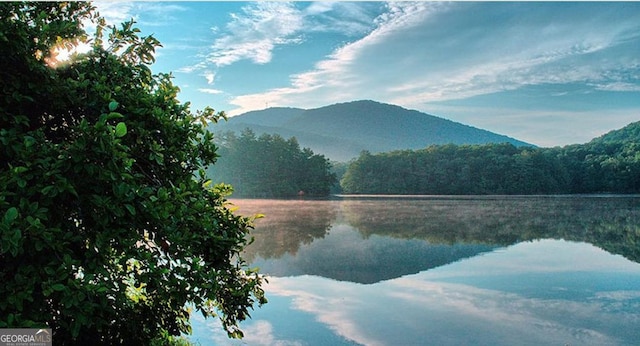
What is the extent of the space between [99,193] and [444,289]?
9.35m

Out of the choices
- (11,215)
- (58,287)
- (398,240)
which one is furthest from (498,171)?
(11,215)

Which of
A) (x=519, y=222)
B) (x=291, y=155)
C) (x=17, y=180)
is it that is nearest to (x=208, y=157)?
(x=17, y=180)

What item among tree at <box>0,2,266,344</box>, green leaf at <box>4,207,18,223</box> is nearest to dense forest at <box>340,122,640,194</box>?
tree at <box>0,2,266,344</box>

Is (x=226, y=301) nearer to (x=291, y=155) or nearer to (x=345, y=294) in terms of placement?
(x=345, y=294)

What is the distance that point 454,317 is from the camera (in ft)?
28.4

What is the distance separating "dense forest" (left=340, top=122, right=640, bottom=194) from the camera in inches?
3103

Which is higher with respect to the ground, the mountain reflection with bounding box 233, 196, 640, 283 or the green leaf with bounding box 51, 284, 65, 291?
the green leaf with bounding box 51, 284, 65, 291

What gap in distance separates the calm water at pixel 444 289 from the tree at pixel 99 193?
3.11 m

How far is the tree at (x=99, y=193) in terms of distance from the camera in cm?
331

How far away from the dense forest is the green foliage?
447 inches

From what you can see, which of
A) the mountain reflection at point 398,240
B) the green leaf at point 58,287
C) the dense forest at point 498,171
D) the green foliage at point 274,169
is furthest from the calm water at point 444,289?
the dense forest at point 498,171

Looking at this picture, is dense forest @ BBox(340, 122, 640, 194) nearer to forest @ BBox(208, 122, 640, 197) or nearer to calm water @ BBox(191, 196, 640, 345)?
forest @ BBox(208, 122, 640, 197)

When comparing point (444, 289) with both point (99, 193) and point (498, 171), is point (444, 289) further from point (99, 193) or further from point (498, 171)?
point (498, 171)

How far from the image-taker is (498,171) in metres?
81.2
